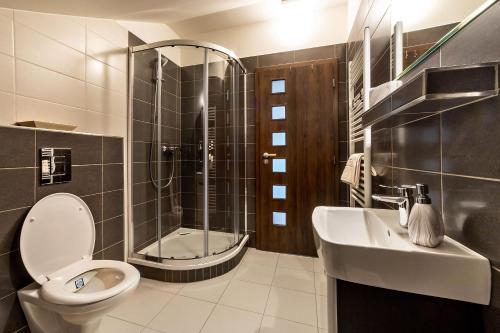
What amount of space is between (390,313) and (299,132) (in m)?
1.84

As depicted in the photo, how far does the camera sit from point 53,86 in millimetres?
1389

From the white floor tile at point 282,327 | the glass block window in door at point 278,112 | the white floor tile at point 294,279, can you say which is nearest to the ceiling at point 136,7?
the glass block window in door at point 278,112

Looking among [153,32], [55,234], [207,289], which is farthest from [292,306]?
[153,32]

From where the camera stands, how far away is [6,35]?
1167 millimetres

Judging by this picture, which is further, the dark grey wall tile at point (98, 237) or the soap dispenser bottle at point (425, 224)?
the dark grey wall tile at point (98, 237)

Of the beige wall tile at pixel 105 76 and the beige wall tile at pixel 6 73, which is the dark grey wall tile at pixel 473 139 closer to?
the beige wall tile at pixel 6 73

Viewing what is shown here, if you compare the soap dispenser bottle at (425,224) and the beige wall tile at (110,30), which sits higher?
the beige wall tile at (110,30)

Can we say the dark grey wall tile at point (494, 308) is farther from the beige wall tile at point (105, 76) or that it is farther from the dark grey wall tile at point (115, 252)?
the beige wall tile at point (105, 76)

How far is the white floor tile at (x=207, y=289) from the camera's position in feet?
5.35

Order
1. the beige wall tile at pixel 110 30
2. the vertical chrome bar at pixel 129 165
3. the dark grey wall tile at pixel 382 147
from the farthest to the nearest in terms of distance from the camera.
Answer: the vertical chrome bar at pixel 129 165 < the beige wall tile at pixel 110 30 < the dark grey wall tile at pixel 382 147

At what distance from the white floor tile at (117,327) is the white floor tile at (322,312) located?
3.64 ft

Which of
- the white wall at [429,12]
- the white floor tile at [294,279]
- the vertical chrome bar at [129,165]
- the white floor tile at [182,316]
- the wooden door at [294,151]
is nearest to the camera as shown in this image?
the white wall at [429,12]

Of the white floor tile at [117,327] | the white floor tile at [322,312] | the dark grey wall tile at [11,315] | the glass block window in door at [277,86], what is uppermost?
the glass block window in door at [277,86]

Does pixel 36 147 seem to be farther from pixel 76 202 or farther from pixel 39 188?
pixel 76 202
